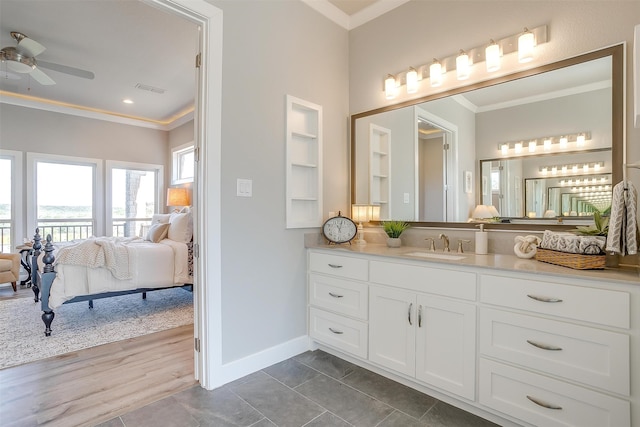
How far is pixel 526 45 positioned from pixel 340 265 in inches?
72.4

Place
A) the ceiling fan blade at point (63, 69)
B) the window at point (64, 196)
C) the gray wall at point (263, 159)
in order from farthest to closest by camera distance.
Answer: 1. the window at point (64, 196)
2. the ceiling fan blade at point (63, 69)
3. the gray wall at point (263, 159)

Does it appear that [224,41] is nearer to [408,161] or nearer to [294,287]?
[408,161]

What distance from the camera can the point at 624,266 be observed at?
5.53 feet

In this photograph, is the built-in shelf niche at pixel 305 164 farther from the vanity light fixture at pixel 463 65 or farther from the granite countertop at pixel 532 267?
the vanity light fixture at pixel 463 65

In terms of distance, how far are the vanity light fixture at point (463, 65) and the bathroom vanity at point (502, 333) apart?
4.18 feet

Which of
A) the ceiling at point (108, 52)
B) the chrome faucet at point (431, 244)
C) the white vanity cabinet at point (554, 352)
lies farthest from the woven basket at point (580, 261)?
the ceiling at point (108, 52)

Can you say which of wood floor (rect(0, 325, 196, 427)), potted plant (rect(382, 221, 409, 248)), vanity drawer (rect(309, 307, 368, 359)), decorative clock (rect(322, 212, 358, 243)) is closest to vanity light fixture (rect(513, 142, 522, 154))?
potted plant (rect(382, 221, 409, 248))

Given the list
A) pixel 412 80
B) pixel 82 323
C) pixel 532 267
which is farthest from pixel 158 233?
pixel 532 267

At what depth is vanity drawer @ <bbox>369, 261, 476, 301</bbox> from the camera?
1746 millimetres

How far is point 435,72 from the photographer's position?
2408 mm

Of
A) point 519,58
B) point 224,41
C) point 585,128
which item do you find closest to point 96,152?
point 224,41

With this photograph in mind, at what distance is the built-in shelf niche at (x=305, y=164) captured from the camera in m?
2.62

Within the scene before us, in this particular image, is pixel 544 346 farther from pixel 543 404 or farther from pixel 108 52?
pixel 108 52

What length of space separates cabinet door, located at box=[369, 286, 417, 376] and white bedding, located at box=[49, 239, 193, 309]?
2.53 metres
